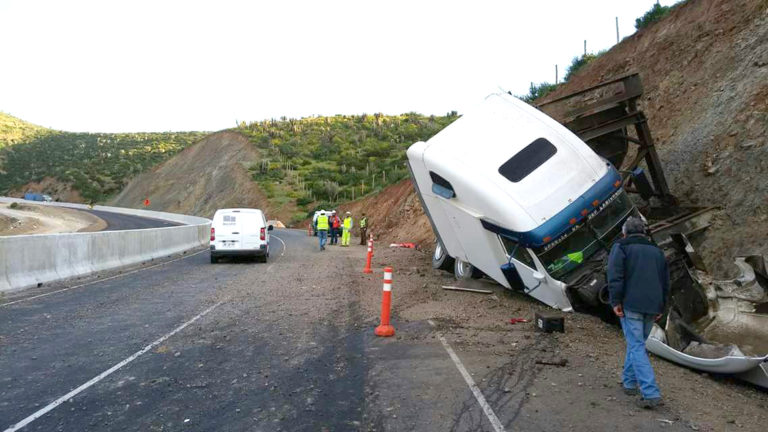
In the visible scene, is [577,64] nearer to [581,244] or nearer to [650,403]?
[581,244]

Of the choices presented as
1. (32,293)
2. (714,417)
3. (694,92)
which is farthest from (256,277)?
(694,92)

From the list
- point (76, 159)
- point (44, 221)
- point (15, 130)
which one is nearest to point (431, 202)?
point (44, 221)

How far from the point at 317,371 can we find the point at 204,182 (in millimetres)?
69904

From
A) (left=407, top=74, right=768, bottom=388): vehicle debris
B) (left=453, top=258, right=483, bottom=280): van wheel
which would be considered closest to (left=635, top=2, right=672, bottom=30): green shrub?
(left=407, top=74, right=768, bottom=388): vehicle debris

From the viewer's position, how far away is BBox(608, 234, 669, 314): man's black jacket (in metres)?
5.46

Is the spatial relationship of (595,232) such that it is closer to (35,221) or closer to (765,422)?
(765,422)

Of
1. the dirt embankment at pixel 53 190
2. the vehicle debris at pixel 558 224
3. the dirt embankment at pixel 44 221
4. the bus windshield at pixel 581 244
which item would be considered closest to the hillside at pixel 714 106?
the vehicle debris at pixel 558 224

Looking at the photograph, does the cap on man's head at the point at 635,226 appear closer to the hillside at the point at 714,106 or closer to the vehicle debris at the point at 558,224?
the vehicle debris at the point at 558,224

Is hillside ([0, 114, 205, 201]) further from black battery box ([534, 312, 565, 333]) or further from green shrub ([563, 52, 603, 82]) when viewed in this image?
black battery box ([534, 312, 565, 333])

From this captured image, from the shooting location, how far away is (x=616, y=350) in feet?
24.7

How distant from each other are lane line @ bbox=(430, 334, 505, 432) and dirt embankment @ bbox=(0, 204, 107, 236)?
3818 cm

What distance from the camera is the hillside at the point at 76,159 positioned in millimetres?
90312

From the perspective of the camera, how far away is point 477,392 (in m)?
5.74

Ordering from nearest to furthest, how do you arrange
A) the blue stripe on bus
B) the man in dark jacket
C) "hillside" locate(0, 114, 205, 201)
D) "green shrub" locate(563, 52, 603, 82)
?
the man in dark jacket → the blue stripe on bus → "green shrub" locate(563, 52, 603, 82) → "hillside" locate(0, 114, 205, 201)
